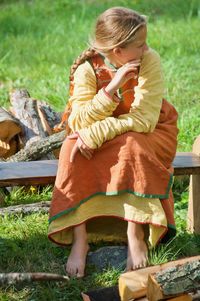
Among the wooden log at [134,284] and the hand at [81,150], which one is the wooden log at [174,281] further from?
the hand at [81,150]

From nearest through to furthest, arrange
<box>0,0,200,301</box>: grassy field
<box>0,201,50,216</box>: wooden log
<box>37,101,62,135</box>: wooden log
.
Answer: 1. <box>0,0,200,301</box>: grassy field
2. <box>0,201,50,216</box>: wooden log
3. <box>37,101,62,135</box>: wooden log

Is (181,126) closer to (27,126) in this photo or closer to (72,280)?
(27,126)

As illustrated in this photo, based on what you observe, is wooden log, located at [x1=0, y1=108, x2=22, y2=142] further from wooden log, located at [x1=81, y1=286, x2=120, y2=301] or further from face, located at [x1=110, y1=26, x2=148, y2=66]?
wooden log, located at [x1=81, y1=286, x2=120, y2=301]

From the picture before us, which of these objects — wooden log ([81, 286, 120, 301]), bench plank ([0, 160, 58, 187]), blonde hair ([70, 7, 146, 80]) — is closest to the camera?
wooden log ([81, 286, 120, 301])

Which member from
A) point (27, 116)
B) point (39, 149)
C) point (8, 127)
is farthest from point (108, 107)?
point (27, 116)

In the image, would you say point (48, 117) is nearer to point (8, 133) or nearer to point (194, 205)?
point (8, 133)

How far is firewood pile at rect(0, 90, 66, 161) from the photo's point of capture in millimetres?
6246

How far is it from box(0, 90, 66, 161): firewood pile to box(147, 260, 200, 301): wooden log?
230 cm

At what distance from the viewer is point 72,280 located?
4.74 meters

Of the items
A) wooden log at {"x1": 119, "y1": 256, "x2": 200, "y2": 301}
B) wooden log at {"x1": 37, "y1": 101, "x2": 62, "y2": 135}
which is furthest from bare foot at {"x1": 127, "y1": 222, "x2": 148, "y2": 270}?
wooden log at {"x1": 37, "y1": 101, "x2": 62, "y2": 135}

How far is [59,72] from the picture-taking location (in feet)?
29.5

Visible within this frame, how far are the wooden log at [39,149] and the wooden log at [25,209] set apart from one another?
0.49 metres

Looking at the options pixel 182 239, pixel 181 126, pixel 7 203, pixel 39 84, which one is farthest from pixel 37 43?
pixel 182 239

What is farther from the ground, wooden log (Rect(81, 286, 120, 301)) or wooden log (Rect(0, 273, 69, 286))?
wooden log (Rect(0, 273, 69, 286))
